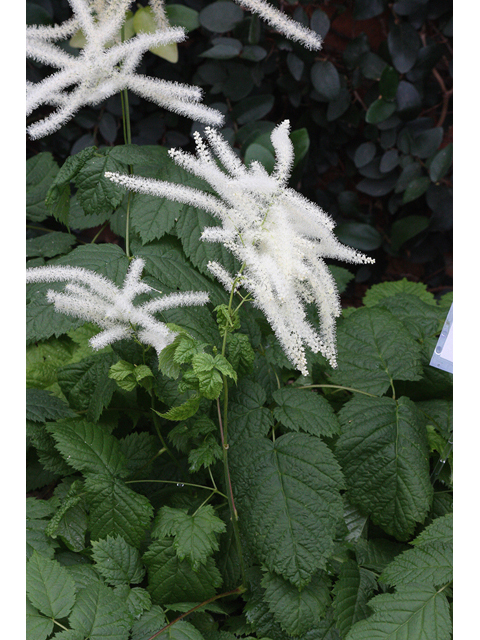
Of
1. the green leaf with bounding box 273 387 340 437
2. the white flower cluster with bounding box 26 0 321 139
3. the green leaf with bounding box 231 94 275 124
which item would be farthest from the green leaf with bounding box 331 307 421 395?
the green leaf with bounding box 231 94 275 124

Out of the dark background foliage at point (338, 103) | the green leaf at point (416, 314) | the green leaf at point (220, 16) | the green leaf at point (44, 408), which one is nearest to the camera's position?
the green leaf at point (44, 408)

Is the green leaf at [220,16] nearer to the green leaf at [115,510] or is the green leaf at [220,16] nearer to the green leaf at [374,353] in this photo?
the green leaf at [374,353]

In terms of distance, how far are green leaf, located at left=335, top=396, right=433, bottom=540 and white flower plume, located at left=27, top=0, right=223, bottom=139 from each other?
720 millimetres

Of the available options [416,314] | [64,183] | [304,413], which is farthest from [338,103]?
[304,413]

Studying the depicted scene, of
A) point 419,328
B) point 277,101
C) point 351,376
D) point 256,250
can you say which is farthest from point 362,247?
point 256,250

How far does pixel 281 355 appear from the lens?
110cm

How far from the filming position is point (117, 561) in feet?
3.09

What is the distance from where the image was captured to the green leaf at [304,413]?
1014 millimetres

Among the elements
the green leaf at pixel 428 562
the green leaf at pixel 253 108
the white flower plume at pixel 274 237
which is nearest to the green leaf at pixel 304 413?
the white flower plume at pixel 274 237

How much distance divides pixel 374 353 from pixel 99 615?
797 millimetres

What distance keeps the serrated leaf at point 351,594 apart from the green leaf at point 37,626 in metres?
0.50

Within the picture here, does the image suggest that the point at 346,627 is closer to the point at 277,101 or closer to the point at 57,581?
the point at 57,581

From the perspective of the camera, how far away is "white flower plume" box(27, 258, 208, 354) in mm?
883

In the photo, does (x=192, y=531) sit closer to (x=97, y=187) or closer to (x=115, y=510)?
(x=115, y=510)
